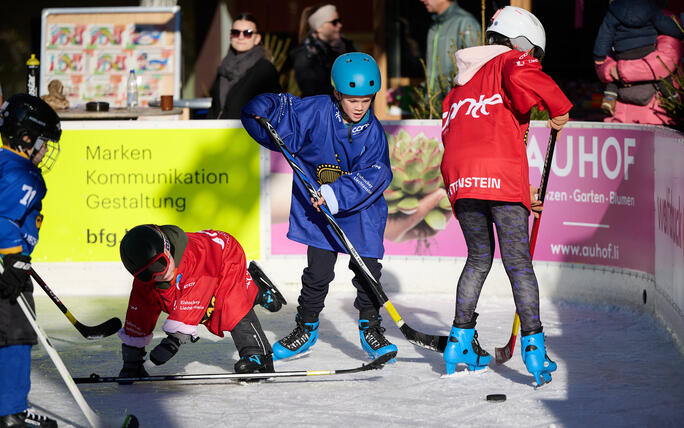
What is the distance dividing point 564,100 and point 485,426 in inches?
57.5

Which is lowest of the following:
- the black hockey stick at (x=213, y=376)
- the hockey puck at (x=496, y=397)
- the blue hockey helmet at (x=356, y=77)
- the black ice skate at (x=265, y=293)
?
the hockey puck at (x=496, y=397)

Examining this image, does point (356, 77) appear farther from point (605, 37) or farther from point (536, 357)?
point (605, 37)

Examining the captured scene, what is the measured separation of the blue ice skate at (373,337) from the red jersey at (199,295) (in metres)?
0.64

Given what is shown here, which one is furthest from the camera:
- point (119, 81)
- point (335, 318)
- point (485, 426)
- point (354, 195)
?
point (119, 81)

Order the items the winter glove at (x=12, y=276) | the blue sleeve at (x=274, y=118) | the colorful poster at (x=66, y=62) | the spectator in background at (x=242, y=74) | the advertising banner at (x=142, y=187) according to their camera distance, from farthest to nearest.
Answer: the colorful poster at (x=66, y=62) → the spectator in background at (x=242, y=74) → the advertising banner at (x=142, y=187) → the blue sleeve at (x=274, y=118) → the winter glove at (x=12, y=276)

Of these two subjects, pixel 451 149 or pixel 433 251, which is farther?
pixel 433 251

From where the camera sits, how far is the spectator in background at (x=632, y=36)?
25.7 ft

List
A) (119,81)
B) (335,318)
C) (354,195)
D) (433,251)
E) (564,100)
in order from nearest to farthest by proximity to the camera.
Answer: (564,100) → (354,195) → (335,318) → (433,251) → (119,81)

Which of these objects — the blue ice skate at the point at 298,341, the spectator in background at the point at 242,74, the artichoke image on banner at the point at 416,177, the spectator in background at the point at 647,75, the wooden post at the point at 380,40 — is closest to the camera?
the blue ice skate at the point at 298,341

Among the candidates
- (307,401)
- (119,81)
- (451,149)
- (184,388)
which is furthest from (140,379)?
(119,81)

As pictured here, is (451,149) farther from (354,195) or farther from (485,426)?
(485,426)

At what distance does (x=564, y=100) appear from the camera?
4.75m

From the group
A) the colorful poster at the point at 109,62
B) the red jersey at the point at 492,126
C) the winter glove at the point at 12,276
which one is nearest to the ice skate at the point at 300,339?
the red jersey at the point at 492,126

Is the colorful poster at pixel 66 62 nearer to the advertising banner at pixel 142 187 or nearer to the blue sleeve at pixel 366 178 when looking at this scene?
the advertising banner at pixel 142 187
